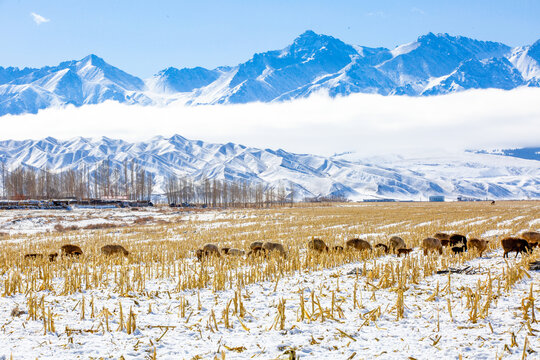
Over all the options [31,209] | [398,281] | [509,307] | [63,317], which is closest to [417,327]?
[509,307]

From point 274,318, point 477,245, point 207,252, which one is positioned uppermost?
point 274,318

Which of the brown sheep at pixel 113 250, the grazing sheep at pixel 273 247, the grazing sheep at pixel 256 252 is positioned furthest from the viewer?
the brown sheep at pixel 113 250

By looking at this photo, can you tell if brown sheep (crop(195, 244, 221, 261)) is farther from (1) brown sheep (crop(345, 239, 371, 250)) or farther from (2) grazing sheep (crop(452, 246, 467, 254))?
(2) grazing sheep (crop(452, 246, 467, 254))

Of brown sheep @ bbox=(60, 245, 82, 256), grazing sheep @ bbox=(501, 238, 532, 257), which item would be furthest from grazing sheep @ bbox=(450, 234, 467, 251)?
brown sheep @ bbox=(60, 245, 82, 256)

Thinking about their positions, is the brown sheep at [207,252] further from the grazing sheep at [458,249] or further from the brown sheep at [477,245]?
the brown sheep at [477,245]

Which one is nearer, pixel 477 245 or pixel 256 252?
pixel 256 252

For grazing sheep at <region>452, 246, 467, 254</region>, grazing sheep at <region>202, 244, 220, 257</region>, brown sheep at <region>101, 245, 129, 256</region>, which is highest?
grazing sheep at <region>202, 244, 220, 257</region>

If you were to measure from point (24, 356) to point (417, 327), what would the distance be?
18.5 feet

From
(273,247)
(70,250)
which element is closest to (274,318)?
(273,247)

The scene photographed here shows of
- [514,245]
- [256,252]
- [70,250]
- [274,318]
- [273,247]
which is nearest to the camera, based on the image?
[274,318]

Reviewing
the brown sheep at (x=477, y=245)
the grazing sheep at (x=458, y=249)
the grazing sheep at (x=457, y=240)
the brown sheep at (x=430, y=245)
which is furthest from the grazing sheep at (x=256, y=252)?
the brown sheep at (x=477, y=245)

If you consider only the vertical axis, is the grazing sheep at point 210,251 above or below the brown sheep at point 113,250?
above

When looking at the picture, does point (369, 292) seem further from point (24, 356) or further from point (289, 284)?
point (24, 356)

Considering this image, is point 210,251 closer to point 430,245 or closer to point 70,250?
point 70,250
